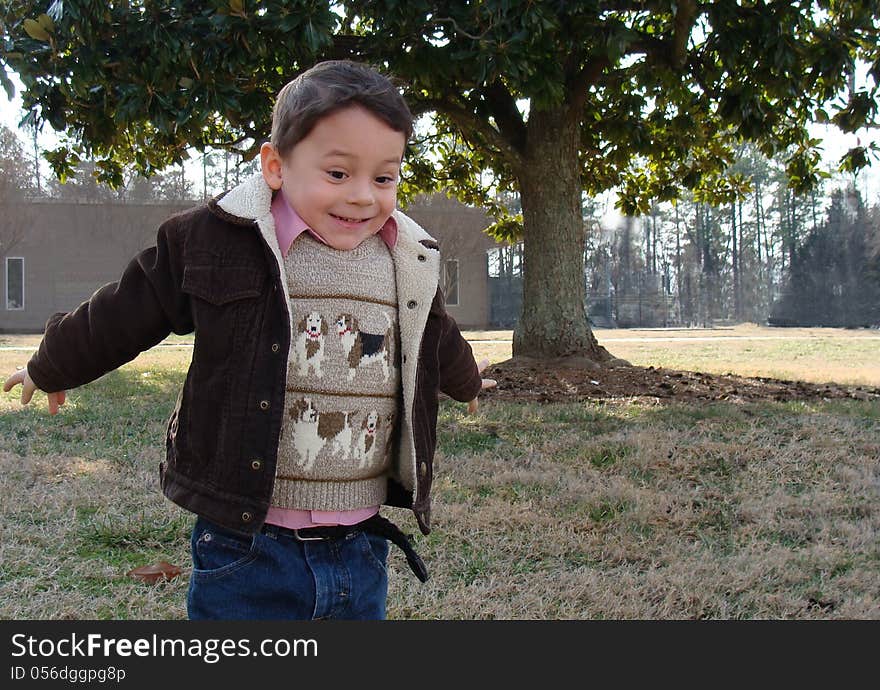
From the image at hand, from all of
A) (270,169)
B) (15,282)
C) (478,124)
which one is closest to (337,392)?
(270,169)

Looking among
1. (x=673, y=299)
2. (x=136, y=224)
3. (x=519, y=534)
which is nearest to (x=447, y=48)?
(x=519, y=534)

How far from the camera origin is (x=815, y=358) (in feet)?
43.4

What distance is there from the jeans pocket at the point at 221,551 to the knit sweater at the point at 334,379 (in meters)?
0.10

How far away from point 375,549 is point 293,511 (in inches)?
9.0

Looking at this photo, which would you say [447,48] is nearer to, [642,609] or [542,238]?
[542,238]

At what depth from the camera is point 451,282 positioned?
1142 inches

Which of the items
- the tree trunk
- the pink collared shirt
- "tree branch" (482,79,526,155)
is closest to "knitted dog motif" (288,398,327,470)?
the pink collared shirt

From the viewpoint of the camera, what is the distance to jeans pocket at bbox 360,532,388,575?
5.87 ft

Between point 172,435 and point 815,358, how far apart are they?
1320 cm

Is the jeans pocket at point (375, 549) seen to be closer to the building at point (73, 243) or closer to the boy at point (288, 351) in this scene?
the boy at point (288, 351)

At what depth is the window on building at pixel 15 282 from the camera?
1046 inches

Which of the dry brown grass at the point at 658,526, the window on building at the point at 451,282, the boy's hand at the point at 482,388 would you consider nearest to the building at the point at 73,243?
the window on building at the point at 451,282

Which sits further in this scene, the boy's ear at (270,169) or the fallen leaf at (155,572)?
the fallen leaf at (155,572)

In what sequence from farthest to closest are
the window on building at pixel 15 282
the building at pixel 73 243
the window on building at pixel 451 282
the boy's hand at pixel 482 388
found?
the window on building at pixel 451 282 → the window on building at pixel 15 282 → the building at pixel 73 243 → the boy's hand at pixel 482 388
